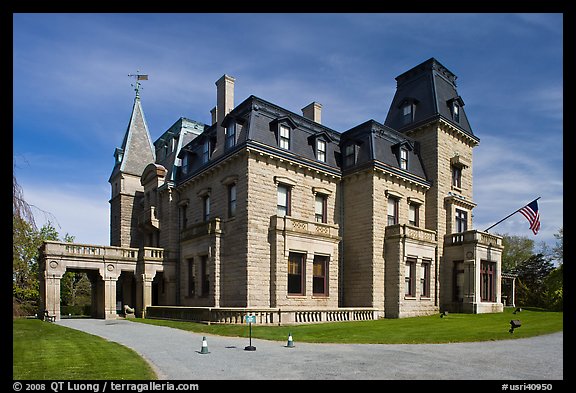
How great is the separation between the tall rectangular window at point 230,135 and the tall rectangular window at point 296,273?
26.7 feet

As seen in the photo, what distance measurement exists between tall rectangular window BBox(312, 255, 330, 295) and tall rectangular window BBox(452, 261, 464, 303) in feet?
36.4

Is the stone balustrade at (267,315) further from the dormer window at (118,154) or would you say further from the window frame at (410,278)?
the dormer window at (118,154)

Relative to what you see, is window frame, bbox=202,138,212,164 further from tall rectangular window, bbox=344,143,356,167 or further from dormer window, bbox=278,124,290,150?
tall rectangular window, bbox=344,143,356,167

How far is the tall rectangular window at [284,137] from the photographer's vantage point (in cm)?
2823

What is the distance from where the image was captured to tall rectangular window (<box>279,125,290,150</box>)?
92.6 feet

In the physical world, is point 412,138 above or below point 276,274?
above

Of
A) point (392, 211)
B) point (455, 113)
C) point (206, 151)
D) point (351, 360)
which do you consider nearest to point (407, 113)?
point (455, 113)

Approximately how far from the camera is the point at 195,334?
19.6m

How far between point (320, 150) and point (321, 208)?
13.6 feet

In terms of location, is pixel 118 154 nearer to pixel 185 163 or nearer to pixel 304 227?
pixel 185 163

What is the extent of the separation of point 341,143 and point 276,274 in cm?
1210

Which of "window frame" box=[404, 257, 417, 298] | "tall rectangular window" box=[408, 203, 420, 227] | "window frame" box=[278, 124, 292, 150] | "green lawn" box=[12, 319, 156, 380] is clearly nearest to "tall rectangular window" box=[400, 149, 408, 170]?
"tall rectangular window" box=[408, 203, 420, 227]
